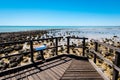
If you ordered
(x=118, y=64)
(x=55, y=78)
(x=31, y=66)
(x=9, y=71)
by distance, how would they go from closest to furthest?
(x=118, y=64), (x=55, y=78), (x=9, y=71), (x=31, y=66)

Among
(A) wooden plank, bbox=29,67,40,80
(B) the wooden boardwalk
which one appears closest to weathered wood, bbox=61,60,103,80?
(B) the wooden boardwalk

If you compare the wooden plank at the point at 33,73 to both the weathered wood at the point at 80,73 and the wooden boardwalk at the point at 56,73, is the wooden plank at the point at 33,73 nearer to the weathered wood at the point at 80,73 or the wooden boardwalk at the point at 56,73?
the wooden boardwalk at the point at 56,73

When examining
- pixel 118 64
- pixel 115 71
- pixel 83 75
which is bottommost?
pixel 83 75

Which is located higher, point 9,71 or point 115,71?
point 115,71

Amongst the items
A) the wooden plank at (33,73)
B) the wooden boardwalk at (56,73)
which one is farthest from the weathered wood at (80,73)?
the wooden plank at (33,73)

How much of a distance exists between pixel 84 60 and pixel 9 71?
4.29 m

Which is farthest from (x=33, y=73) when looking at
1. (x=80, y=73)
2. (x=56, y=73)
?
(x=80, y=73)

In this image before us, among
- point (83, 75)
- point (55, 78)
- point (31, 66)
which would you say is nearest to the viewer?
point (55, 78)

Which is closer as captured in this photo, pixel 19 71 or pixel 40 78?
pixel 40 78

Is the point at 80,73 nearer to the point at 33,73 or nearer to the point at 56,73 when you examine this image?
the point at 56,73

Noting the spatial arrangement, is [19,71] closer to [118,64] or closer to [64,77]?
[64,77]

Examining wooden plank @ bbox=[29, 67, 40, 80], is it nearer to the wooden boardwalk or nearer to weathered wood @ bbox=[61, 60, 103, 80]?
the wooden boardwalk

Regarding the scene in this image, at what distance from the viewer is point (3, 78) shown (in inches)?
201

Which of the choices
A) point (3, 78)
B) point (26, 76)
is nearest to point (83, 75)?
point (26, 76)
